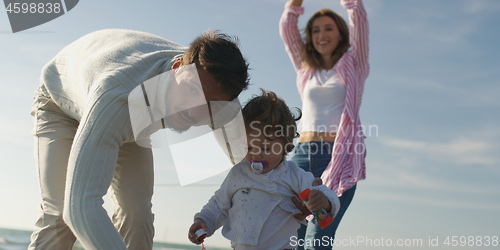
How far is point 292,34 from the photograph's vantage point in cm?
361

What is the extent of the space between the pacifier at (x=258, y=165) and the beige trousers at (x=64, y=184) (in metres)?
0.60

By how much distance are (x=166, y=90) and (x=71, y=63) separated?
0.53m

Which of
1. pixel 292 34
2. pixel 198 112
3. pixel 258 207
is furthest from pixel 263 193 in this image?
pixel 292 34

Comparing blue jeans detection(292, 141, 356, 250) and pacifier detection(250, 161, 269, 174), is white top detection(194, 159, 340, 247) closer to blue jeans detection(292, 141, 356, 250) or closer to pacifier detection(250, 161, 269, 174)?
pacifier detection(250, 161, 269, 174)

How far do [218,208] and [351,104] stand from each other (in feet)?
4.77

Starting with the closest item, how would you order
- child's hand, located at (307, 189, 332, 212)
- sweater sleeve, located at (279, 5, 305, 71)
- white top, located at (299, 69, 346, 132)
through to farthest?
child's hand, located at (307, 189, 332, 212) → white top, located at (299, 69, 346, 132) → sweater sleeve, located at (279, 5, 305, 71)

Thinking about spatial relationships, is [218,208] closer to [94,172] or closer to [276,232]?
[276,232]

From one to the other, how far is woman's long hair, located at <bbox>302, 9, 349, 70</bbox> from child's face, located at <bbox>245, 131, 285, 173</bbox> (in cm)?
147

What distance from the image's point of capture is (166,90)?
1.57 meters

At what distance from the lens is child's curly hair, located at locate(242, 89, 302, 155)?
6.21ft

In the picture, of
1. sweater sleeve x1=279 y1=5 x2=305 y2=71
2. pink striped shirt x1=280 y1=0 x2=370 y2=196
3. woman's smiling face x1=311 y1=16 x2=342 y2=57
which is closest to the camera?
pink striped shirt x1=280 y1=0 x2=370 y2=196

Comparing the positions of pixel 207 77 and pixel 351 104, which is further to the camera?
pixel 351 104

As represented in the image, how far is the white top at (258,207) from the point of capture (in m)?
1.85

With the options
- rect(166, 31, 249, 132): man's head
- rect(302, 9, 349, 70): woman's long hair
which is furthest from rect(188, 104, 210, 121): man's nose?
rect(302, 9, 349, 70): woman's long hair
